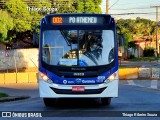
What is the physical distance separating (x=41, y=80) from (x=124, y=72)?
25.0 m

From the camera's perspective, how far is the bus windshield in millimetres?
15891

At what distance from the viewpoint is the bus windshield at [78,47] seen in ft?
52.1

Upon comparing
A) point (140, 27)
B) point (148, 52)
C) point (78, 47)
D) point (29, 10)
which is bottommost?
point (148, 52)

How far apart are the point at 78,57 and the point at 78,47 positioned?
0.34 m

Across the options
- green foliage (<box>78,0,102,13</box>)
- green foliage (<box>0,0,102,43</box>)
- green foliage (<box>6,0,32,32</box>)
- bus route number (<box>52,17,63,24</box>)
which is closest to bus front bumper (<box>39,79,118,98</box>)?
bus route number (<box>52,17,63,24</box>)

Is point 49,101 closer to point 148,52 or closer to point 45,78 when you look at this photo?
point 45,78

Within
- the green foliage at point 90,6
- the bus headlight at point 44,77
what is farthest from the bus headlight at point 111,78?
the green foliage at point 90,6

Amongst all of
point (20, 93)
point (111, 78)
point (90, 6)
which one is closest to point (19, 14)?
point (90, 6)

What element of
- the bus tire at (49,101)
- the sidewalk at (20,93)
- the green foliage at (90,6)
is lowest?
the sidewalk at (20,93)

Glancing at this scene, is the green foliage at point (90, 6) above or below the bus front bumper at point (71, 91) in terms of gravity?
above

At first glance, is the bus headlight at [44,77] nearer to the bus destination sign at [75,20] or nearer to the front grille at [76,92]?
the front grille at [76,92]

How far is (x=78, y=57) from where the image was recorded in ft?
52.2

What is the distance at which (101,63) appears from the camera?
16.0m

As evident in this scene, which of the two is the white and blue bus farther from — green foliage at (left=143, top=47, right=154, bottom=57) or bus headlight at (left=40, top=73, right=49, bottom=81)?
green foliage at (left=143, top=47, right=154, bottom=57)
